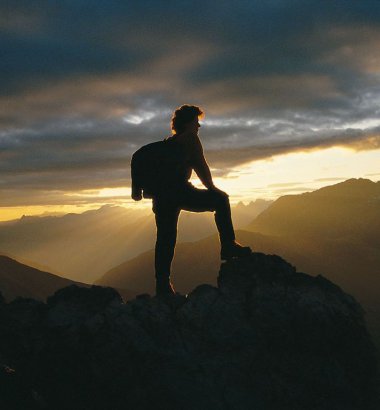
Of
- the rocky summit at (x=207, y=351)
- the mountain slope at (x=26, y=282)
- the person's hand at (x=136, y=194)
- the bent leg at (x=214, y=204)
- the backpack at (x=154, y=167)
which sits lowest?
the mountain slope at (x=26, y=282)

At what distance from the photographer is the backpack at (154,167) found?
8.66 metres

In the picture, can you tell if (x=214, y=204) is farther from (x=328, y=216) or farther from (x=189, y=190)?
(x=328, y=216)

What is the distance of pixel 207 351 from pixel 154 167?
11.2ft

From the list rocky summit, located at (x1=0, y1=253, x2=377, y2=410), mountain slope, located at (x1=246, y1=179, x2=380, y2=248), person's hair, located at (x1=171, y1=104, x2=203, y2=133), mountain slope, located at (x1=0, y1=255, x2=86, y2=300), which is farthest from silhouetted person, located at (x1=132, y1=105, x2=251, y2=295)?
mountain slope, located at (x1=246, y1=179, x2=380, y2=248)

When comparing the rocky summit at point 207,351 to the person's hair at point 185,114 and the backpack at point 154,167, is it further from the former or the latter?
the person's hair at point 185,114

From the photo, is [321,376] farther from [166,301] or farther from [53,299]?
[53,299]

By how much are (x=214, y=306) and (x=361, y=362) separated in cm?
265

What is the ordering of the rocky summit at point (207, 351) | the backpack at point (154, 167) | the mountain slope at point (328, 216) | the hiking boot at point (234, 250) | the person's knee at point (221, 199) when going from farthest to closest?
the mountain slope at point (328, 216)
the hiking boot at point (234, 250)
the backpack at point (154, 167)
the person's knee at point (221, 199)
the rocky summit at point (207, 351)

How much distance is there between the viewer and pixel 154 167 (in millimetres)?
8727

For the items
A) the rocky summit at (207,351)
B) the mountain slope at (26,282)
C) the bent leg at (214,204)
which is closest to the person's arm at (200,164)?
the bent leg at (214,204)

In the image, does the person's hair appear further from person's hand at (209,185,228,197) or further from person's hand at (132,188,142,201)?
person's hand at (132,188,142,201)

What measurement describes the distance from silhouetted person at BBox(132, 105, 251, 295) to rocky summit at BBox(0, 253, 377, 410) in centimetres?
114

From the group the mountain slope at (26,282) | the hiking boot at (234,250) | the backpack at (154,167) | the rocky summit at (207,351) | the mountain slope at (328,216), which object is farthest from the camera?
the mountain slope at (328,216)

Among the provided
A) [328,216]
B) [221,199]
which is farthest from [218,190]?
[328,216]
